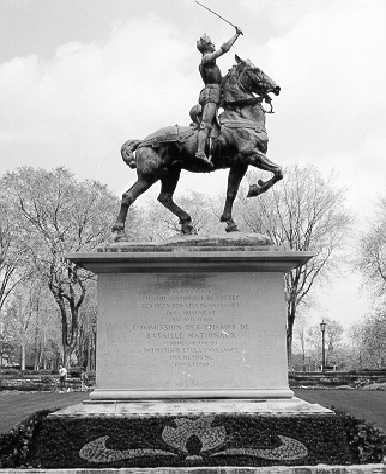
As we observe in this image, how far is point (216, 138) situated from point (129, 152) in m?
1.56

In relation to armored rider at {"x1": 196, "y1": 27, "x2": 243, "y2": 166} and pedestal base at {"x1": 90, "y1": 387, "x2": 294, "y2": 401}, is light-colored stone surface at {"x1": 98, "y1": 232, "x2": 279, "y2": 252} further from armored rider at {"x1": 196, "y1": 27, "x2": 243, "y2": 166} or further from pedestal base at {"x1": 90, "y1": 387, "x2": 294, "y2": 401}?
pedestal base at {"x1": 90, "y1": 387, "x2": 294, "y2": 401}

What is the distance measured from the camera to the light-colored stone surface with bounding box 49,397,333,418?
9883 mm

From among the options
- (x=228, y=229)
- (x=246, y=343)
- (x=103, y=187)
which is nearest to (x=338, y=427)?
(x=246, y=343)

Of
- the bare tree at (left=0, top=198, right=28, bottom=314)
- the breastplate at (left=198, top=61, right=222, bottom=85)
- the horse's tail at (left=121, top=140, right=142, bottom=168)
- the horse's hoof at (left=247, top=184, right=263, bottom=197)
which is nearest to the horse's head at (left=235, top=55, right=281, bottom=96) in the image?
the breastplate at (left=198, top=61, right=222, bottom=85)

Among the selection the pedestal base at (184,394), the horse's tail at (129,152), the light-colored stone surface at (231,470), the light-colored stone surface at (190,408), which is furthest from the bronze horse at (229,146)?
the light-colored stone surface at (231,470)

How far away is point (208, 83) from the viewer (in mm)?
12188

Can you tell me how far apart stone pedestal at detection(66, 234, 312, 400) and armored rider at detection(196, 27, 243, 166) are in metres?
1.92

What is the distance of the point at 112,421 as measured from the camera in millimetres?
9625

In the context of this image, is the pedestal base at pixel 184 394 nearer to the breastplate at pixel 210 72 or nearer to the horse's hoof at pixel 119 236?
the horse's hoof at pixel 119 236

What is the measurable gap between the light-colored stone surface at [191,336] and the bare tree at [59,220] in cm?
3160

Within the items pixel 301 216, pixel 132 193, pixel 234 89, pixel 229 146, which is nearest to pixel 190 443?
pixel 132 193

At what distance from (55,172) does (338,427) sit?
1444 inches

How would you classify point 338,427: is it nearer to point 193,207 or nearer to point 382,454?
point 382,454

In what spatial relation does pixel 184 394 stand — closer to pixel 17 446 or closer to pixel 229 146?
pixel 17 446
